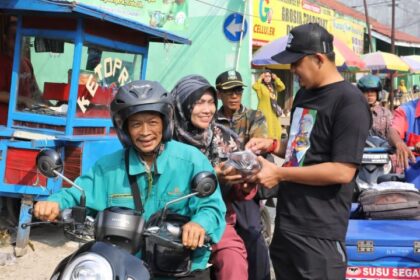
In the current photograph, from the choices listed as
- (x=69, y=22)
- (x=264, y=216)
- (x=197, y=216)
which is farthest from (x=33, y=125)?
(x=197, y=216)

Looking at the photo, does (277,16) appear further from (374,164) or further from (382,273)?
(382,273)

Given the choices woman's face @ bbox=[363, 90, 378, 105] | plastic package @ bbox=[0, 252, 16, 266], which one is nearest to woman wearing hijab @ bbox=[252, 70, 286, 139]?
woman's face @ bbox=[363, 90, 378, 105]

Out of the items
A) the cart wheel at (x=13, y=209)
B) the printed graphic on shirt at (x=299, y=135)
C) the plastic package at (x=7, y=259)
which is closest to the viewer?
the printed graphic on shirt at (x=299, y=135)

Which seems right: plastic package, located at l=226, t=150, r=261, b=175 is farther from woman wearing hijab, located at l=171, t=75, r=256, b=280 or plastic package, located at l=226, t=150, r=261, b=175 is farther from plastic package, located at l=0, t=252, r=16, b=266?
plastic package, located at l=0, t=252, r=16, b=266

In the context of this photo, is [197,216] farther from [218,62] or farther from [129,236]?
[218,62]

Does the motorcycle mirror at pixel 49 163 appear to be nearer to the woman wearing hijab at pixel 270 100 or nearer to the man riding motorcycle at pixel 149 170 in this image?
the man riding motorcycle at pixel 149 170

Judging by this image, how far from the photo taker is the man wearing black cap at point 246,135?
3.39 metres

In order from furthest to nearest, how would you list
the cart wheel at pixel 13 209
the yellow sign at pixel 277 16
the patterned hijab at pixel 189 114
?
the yellow sign at pixel 277 16, the cart wheel at pixel 13 209, the patterned hijab at pixel 189 114

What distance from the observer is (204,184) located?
2.06 m

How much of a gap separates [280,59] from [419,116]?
5.36 feet

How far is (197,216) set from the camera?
7.27ft

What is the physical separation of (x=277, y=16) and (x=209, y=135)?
39.8 feet

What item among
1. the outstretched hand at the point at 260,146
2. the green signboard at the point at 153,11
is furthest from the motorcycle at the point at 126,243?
the green signboard at the point at 153,11

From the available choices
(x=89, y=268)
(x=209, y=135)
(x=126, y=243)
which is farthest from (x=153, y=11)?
(x=89, y=268)
